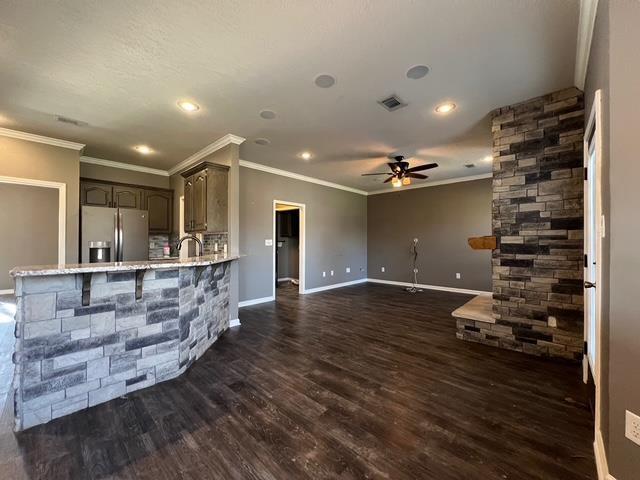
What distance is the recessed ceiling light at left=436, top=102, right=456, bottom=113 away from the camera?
9.57 ft

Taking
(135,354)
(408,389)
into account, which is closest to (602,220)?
(408,389)

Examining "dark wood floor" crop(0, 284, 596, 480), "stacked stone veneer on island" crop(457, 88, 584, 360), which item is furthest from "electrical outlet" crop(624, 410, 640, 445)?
"stacked stone veneer on island" crop(457, 88, 584, 360)

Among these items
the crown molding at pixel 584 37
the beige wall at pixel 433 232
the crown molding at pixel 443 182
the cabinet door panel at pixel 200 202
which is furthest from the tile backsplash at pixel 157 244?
the crown molding at pixel 584 37

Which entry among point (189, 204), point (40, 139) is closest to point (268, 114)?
point (189, 204)

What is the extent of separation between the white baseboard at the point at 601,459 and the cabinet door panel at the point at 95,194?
6.59 meters

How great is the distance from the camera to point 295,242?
8.17 metres

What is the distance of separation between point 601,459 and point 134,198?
6.70m

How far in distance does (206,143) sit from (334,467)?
4298mm

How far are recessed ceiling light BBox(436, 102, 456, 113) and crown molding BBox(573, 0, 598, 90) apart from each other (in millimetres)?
1010

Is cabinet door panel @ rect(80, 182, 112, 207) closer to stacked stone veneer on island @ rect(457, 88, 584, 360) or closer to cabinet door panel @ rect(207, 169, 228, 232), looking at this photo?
cabinet door panel @ rect(207, 169, 228, 232)

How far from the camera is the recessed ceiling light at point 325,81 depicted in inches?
94.9

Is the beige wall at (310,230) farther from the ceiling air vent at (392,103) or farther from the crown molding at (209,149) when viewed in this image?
the ceiling air vent at (392,103)

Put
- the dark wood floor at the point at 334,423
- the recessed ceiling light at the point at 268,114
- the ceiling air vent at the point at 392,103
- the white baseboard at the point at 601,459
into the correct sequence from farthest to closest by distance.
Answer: the recessed ceiling light at the point at 268,114
the ceiling air vent at the point at 392,103
the dark wood floor at the point at 334,423
the white baseboard at the point at 601,459

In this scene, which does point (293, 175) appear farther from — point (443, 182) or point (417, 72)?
point (417, 72)
